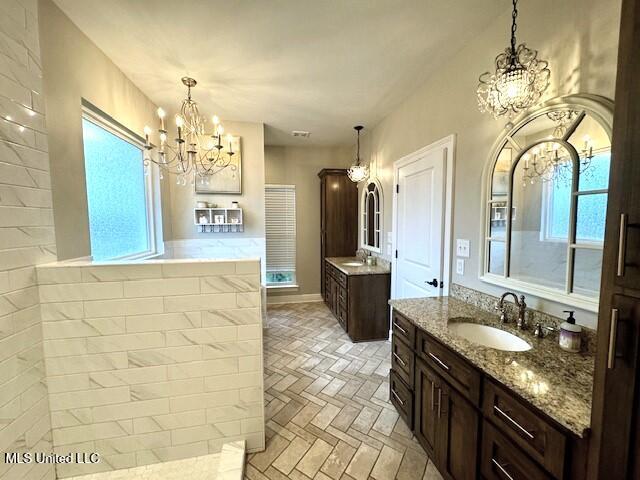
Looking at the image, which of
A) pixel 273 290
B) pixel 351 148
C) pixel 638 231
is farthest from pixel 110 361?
pixel 351 148

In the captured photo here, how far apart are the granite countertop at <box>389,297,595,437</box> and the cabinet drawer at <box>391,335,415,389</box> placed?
0.88 feet

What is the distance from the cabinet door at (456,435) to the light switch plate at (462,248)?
40.8 inches

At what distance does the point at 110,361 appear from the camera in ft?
5.10

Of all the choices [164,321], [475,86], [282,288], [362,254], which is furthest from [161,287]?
[282,288]

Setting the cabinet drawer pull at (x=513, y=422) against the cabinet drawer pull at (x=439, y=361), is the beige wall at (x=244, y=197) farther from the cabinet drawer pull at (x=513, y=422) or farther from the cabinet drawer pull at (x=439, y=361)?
the cabinet drawer pull at (x=513, y=422)

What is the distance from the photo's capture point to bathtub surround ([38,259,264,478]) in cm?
151

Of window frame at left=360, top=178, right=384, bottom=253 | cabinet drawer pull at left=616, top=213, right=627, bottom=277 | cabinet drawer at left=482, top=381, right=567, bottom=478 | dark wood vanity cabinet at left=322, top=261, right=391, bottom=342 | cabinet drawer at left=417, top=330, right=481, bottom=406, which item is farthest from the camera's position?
window frame at left=360, top=178, right=384, bottom=253

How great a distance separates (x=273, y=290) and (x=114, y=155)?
3.06 meters

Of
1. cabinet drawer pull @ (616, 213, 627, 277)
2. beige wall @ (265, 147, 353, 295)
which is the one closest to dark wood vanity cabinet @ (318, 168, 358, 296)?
beige wall @ (265, 147, 353, 295)

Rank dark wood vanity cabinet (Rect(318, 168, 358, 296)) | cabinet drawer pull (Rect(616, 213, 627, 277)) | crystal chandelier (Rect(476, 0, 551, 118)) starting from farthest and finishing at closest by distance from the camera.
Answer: dark wood vanity cabinet (Rect(318, 168, 358, 296)) < crystal chandelier (Rect(476, 0, 551, 118)) < cabinet drawer pull (Rect(616, 213, 627, 277))

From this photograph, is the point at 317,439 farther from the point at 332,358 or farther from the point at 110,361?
the point at 110,361

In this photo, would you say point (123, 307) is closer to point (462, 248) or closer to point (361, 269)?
point (462, 248)

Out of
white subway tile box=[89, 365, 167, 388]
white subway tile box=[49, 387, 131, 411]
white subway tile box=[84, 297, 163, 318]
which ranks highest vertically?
white subway tile box=[84, 297, 163, 318]

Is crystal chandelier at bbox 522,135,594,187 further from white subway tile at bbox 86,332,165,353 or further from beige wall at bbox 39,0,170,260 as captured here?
beige wall at bbox 39,0,170,260
